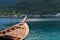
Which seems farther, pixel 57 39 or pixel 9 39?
pixel 57 39

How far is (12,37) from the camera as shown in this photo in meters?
20.3

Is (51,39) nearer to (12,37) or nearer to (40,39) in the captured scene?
(40,39)

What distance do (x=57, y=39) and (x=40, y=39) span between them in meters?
3.12

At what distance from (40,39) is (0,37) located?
80.0 ft

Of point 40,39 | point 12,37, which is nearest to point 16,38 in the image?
point 12,37

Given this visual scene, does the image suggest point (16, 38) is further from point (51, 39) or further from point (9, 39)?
point (51, 39)

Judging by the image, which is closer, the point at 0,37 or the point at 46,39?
the point at 0,37

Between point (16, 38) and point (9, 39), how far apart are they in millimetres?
603

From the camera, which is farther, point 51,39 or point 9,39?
point 51,39

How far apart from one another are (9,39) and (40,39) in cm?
2509

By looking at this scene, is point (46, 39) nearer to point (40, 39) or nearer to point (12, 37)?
point (40, 39)

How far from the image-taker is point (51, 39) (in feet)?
148

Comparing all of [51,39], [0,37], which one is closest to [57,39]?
[51,39]

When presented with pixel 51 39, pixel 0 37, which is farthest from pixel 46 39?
pixel 0 37
